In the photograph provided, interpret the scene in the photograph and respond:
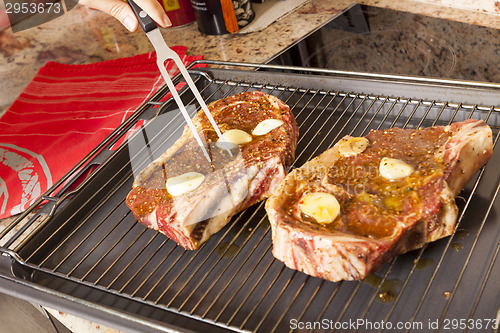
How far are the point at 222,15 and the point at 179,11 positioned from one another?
0.42 meters

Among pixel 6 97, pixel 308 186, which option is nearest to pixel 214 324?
pixel 308 186

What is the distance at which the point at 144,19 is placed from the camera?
1575 millimetres

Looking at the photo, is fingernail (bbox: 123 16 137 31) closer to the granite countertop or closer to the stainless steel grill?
the stainless steel grill

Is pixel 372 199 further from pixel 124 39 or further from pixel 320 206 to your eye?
pixel 124 39

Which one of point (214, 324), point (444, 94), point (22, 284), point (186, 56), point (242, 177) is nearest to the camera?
point (214, 324)

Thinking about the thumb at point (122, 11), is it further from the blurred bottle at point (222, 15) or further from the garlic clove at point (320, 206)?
the blurred bottle at point (222, 15)

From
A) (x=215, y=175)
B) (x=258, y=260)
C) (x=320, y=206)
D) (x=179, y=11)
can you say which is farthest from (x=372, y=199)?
(x=179, y=11)

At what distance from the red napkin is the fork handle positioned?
86 cm

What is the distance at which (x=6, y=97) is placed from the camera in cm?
317

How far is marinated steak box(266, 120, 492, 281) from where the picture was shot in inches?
53.1

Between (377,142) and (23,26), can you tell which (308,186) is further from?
→ (23,26)

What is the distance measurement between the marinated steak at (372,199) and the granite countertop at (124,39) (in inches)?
46.1

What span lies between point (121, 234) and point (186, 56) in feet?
4.16

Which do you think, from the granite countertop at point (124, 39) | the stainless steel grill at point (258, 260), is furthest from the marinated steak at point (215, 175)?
the granite countertop at point (124, 39)
